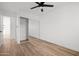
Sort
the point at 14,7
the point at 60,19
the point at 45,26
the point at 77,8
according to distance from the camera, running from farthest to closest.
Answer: the point at 45,26, the point at 14,7, the point at 60,19, the point at 77,8

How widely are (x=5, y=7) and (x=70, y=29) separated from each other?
2.98m

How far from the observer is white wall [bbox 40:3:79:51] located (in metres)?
3.75

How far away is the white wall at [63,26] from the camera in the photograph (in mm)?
3746

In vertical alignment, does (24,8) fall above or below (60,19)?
above

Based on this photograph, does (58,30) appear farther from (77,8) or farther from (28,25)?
(28,25)

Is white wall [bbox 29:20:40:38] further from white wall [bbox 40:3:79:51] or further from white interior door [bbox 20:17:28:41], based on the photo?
white interior door [bbox 20:17:28:41]

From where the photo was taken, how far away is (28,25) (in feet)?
19.4

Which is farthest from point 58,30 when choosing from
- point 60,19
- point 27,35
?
point 27,35

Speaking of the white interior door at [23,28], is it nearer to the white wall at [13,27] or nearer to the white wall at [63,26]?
the white wall at [13,27]

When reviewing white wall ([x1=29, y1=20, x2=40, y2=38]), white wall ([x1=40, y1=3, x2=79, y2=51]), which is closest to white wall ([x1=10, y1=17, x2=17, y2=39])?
white wall ([x1=29, y1=20, x2=40, y2=38])

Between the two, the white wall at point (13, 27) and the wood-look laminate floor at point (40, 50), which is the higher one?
the white wall at point (13, 27)

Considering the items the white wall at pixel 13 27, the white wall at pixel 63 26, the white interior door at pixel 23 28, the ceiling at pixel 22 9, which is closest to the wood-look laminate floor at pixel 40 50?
the white wall at pixel 63 26

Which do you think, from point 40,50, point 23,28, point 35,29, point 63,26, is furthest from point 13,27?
point 63,26

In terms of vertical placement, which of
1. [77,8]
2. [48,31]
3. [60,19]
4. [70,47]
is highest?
[77,8]
